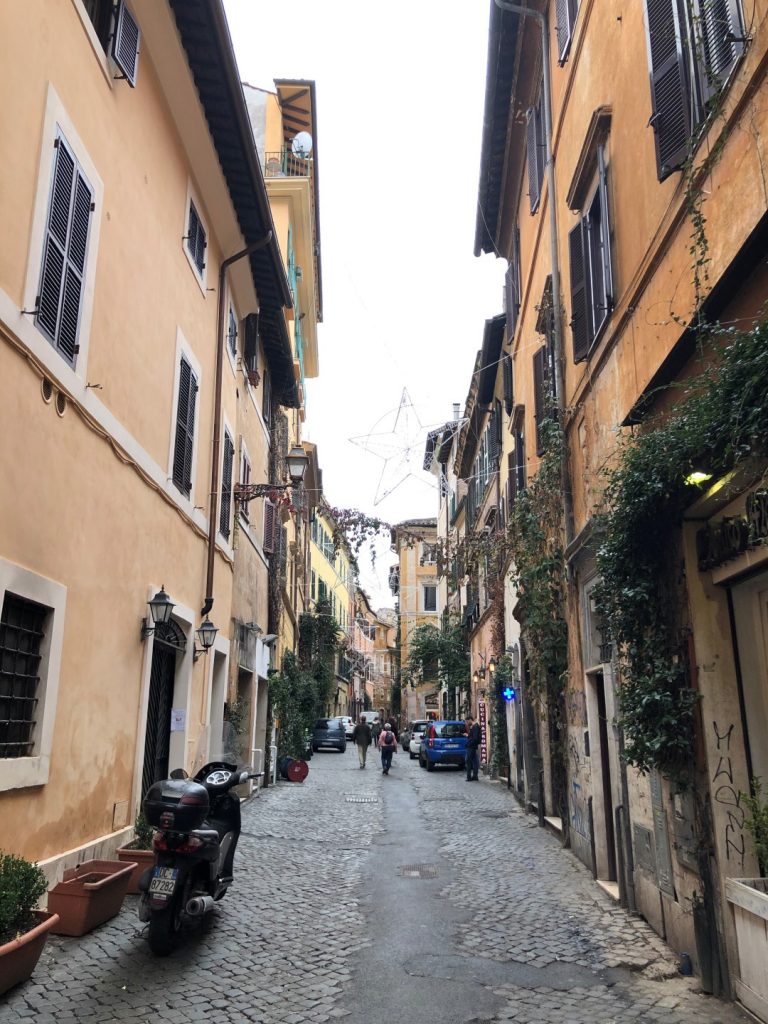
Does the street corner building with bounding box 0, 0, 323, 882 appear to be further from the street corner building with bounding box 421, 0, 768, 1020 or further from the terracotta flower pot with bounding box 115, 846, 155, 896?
the street corner building with bounding box 421, 0, 768, 1020

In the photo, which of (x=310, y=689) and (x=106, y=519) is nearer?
(x=106, y=519)

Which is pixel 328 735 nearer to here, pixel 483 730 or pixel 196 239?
pixel 483 730

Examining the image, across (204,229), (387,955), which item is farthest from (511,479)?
(387,955)

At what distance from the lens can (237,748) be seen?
14781 mm

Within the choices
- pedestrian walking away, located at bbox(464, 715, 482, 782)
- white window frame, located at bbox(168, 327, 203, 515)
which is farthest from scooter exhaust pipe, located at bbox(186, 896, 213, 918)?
pedestrian walking away, located at bbox(464, 715, 482, 782)

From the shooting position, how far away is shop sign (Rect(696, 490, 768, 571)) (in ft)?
15.1

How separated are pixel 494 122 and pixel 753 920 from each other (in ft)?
41.6

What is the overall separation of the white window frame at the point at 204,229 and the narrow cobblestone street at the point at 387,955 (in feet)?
23.7

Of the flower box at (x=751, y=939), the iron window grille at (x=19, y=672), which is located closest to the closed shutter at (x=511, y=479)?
the iron window grille at (x=19, y=672)

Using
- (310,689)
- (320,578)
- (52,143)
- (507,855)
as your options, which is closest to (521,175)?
(52,143)

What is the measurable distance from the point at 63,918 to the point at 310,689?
21228 millimetres

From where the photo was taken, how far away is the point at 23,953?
15.6 ft

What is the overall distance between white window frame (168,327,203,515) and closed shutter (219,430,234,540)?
1781 millimetres

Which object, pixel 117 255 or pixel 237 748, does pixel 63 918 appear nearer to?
pixel 117 255
